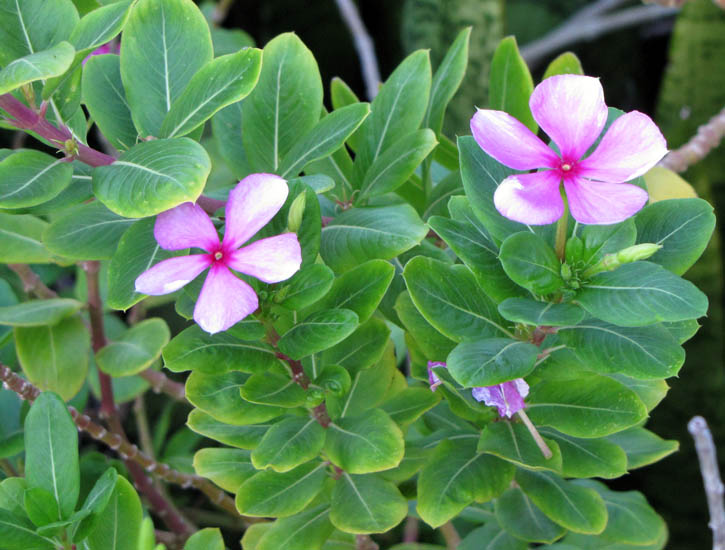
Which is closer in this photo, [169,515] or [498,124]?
[498,124]

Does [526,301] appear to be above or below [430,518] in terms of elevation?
above

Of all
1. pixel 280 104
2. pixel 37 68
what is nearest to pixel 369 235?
pixel 280 104

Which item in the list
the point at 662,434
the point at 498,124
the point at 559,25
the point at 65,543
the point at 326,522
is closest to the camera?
the point at 498,124

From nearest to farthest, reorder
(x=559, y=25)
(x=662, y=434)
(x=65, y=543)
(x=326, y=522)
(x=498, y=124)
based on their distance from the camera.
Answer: (x=498, y=124) → (x=65, y=543) → (x=326, y=522) → (x=662, y=434) → (x=559, y=25)

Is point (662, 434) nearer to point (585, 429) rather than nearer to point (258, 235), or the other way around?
point (585, 429)

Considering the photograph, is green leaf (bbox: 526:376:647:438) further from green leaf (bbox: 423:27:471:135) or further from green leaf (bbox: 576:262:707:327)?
green leaf (bbox: 423:27:471:135)

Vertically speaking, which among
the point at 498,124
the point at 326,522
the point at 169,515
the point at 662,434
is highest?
the point at 498,124

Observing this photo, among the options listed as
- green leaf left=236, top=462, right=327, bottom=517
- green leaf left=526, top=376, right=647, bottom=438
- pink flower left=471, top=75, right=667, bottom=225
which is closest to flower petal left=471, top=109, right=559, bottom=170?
pink flower left=471, top=75, right=667, bottom=225

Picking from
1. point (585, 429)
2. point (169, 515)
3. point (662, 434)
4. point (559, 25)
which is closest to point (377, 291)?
point (585, 429)
